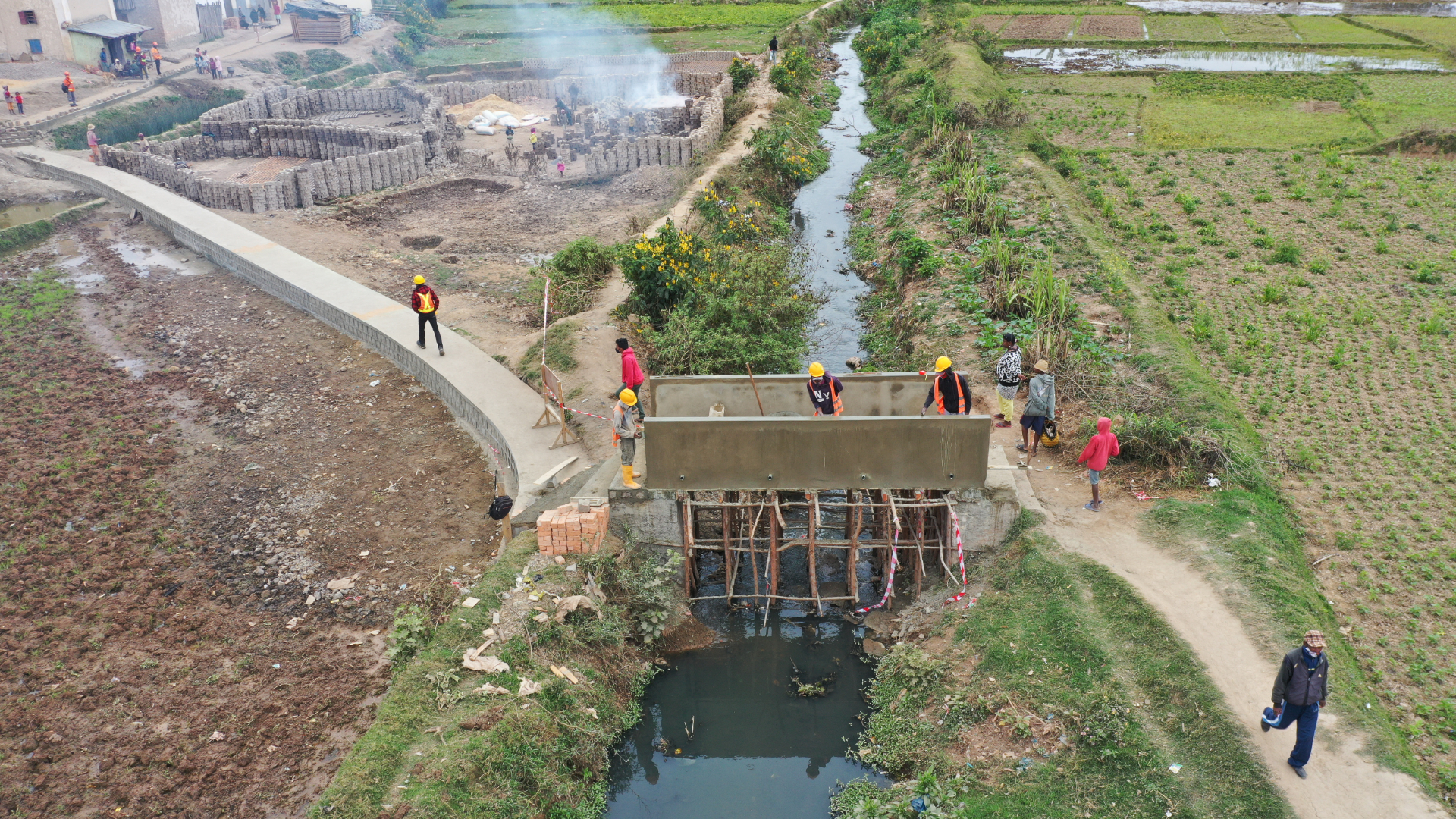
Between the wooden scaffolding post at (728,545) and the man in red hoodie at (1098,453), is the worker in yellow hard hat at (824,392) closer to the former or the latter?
the wooden scaffolding post at (728,545)

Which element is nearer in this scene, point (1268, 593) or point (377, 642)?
point (1268, 593)

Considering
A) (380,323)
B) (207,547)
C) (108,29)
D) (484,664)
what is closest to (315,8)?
(108,29)

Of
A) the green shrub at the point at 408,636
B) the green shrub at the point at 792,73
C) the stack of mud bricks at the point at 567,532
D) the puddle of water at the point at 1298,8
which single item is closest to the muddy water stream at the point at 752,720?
the stack of mud bricks at the point at 567,532

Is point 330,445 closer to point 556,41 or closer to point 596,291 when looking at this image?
point 596,291

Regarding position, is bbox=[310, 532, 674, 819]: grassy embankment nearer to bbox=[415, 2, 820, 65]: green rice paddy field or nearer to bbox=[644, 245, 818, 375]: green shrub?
bbox=[644, 245, 818, 375]: green shrub

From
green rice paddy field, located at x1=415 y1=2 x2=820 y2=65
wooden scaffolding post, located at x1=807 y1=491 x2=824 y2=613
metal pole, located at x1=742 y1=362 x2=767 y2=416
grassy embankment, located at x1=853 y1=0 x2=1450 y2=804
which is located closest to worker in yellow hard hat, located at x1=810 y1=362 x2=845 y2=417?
metal pole, located at x1=742 y1=362 x2=767 y2=416

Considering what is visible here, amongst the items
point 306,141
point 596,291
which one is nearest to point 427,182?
point 306,141
